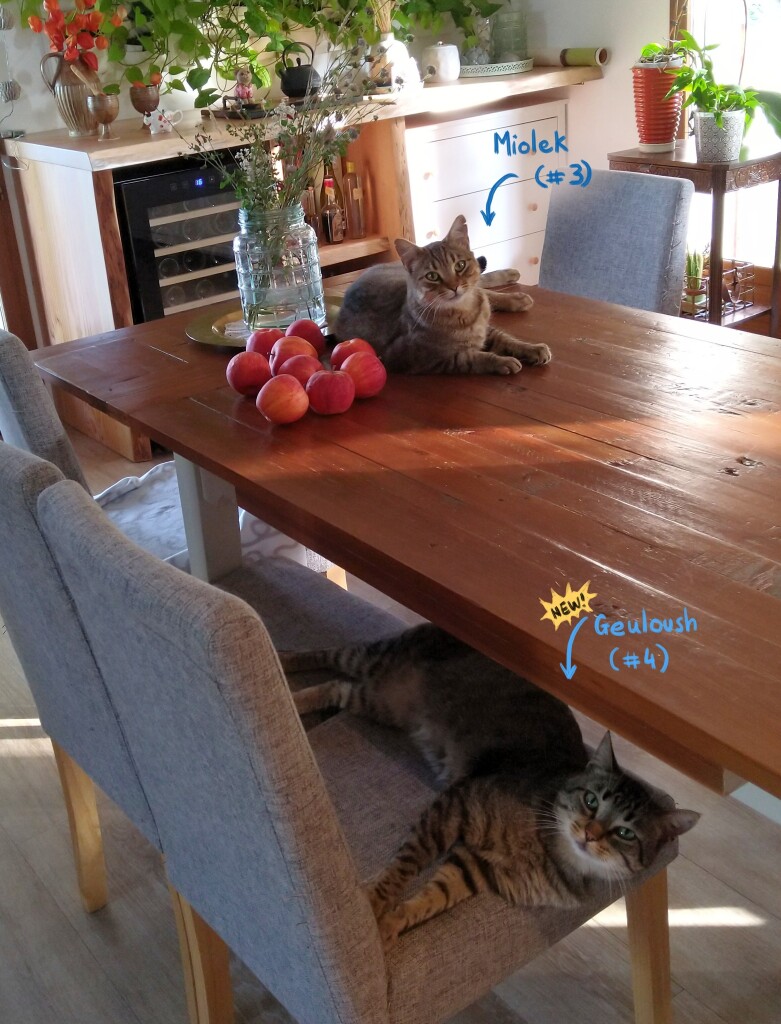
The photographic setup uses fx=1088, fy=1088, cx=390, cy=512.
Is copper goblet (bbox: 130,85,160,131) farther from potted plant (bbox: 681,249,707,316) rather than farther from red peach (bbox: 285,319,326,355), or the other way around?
potted plant (bbox: 681,249,707,316)

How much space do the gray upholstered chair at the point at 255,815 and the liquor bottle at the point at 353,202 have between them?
2.99 metres

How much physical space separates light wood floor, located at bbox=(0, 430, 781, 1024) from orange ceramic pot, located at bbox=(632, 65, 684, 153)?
2.55m

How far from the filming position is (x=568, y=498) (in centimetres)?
142

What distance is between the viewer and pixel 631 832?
1246 millimetres

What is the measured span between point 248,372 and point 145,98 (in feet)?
6.83

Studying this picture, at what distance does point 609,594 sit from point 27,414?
2.99 feet

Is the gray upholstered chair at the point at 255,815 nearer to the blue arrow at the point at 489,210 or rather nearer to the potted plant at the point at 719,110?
the potted plant at the point at 719,110

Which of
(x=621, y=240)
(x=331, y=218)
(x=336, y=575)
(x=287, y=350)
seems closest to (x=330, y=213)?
(x=331, y=218)

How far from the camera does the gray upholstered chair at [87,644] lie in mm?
1203

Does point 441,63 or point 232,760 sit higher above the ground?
point 441,63

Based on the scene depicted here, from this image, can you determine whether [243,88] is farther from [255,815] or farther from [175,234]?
[255,815]

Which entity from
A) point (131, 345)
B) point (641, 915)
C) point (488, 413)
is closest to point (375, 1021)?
point (641, 915)

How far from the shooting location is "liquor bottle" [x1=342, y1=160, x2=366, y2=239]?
3.96 meters

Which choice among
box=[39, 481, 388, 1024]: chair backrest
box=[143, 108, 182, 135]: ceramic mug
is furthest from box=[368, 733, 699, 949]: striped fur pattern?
box=[143, 108, 182, 135]: ceramic mug
